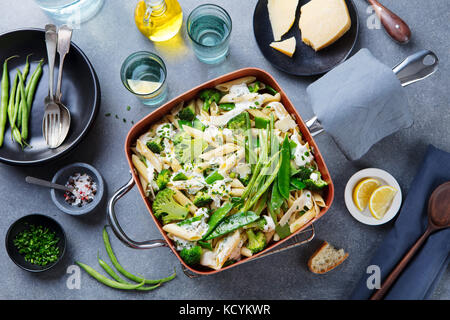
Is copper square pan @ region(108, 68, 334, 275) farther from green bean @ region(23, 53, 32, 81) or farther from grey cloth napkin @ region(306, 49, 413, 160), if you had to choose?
green bean @ region(23, 53, 32, 81)

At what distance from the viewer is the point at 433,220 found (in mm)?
1804

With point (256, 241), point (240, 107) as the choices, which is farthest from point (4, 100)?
point (256, 241)

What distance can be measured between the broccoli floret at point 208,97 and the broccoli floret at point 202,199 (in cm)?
36

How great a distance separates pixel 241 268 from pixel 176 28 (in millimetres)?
1209

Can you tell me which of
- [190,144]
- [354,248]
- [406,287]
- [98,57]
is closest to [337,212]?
[354,248]

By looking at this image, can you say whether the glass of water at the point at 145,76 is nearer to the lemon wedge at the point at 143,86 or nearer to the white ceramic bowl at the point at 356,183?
the lemon wedge at the point at 143,86

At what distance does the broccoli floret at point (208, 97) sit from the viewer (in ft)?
5.46

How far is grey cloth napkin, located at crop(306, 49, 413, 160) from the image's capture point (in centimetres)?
161

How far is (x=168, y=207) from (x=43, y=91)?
3.00 feet

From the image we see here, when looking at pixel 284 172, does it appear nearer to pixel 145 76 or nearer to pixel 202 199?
pixel 202 199

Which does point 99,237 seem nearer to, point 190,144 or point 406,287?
point 190,144

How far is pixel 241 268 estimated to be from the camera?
1.91 m

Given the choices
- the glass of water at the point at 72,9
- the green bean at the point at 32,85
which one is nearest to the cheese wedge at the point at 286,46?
the glass of water at the point at 72,9

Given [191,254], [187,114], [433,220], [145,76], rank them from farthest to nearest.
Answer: [145,76] < [433,220] < [187,114] < [191,254]
